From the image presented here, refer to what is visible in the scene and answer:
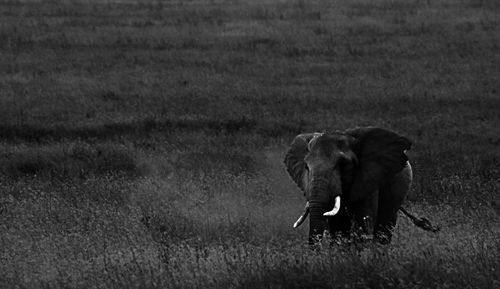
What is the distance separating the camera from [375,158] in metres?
9.14

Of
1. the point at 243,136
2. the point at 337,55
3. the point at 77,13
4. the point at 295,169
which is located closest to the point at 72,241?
the point at 295,169

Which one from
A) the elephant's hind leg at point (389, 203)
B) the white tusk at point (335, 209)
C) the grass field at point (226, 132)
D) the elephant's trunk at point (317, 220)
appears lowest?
the grass field at point (226, 132)

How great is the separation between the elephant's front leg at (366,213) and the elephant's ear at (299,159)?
598 mm

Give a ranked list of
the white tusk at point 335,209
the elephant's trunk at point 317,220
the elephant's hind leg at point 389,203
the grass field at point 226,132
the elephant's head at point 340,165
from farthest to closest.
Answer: the elephant's hind leg at point 389,203 → the grass field at point 226,132 → the elephant's head at point 340,165 → the elephant's trunk at point 317,220 → the white tusk at point 335,209

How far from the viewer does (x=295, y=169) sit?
953 cm

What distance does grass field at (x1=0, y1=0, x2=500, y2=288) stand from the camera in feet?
28.7

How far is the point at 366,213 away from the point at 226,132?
340 inches

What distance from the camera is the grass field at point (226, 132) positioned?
8.75 m

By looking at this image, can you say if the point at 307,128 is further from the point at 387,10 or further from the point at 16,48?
the point at 387,10

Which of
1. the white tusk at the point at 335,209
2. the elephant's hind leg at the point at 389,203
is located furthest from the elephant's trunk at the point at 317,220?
the elephant's hind leg at the point at 389,203

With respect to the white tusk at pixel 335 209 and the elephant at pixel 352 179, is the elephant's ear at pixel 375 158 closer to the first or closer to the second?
the elephant at pixel 352 179

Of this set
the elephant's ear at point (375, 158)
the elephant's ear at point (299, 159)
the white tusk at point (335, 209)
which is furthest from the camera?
the elephant's ear at point (299, 159)

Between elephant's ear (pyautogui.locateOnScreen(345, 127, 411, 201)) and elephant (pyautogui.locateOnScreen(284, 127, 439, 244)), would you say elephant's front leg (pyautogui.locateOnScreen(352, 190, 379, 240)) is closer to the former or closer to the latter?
elephant (pyautogui.locateOnScreen(284, 127, 439, 244))

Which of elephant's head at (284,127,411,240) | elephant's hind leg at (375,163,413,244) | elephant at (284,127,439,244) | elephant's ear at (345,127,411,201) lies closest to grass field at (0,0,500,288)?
elephant's hind leg at (375,163,413,244)
